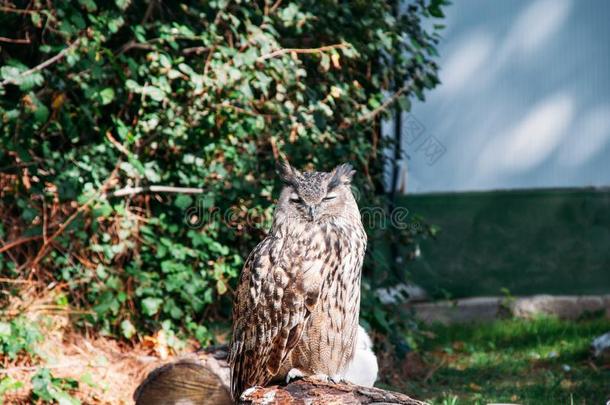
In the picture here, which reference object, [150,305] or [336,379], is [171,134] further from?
[336,379]

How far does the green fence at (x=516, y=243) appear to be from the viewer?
305 inches

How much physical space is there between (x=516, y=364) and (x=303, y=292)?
10.4 ft

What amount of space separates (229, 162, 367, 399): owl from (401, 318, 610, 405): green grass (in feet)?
5.15

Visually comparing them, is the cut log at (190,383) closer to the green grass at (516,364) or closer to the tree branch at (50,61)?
the green grass at (516,364)

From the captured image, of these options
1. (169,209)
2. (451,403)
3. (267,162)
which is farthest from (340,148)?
(451,403)

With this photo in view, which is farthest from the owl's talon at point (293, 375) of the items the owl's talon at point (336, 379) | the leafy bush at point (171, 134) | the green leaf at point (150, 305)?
the green leaf at point (150, 305)

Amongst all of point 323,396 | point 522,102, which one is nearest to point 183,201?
point 323,396

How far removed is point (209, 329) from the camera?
5789mm

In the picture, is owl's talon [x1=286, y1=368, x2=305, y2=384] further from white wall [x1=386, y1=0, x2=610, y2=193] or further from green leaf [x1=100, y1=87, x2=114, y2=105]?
white wall [x1=386, y1=0, x2=610, y2=193]

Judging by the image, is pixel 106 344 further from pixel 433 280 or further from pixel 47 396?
pixel 433 280

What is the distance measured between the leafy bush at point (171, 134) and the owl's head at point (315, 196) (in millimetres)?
1376

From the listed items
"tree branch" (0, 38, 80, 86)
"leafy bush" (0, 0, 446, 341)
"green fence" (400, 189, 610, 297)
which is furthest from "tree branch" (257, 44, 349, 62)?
"green fence" (400, 189, 610, 297)

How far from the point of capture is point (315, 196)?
383 cm

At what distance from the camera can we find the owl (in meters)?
3.73
